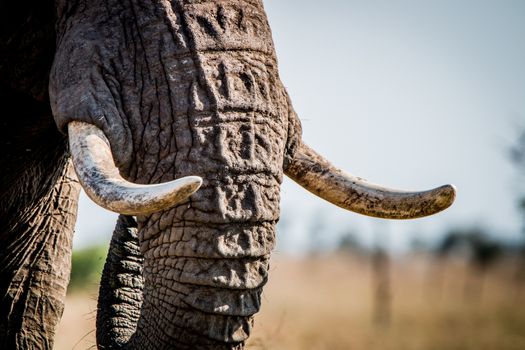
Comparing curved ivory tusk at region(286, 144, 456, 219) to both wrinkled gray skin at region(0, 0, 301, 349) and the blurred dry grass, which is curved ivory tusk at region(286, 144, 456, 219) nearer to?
wrinkled gray skin at region(0, 0, 301, 349)

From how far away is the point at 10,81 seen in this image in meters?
4.26

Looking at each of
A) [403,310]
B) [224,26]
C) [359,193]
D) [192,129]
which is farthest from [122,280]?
Result: [403,310]

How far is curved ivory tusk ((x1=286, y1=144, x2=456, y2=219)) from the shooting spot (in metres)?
3.62

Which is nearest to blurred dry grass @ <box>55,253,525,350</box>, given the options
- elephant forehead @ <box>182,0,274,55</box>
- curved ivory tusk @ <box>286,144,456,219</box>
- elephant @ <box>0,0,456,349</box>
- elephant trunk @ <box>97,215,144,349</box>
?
elephant trunk @ <box>97,215,144,349</box>

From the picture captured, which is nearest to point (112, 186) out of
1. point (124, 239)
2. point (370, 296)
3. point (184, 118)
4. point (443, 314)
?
point (184, 118)

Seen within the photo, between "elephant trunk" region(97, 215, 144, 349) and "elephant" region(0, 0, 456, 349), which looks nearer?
"elephant" region(0, 0, 456, 349)

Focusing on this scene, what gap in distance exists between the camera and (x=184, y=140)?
3402mm

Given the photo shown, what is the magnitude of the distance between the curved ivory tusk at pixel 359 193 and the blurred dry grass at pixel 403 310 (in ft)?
5.95

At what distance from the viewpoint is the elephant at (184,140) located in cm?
325

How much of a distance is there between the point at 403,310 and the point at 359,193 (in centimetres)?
2925

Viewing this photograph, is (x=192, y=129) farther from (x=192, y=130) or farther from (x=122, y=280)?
(x=122, y=280)

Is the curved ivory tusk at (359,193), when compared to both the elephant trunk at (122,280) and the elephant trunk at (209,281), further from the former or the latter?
the elephant trunk at (122,280)

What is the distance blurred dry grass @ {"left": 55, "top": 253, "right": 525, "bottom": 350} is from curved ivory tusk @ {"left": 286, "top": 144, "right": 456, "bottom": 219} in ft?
5.95

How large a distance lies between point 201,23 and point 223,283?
1.02 metres
